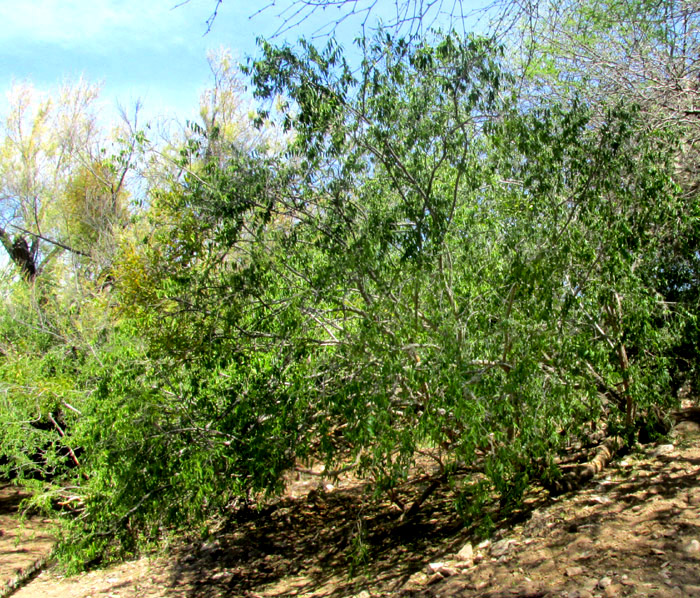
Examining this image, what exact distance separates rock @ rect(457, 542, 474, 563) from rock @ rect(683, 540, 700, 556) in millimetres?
1663

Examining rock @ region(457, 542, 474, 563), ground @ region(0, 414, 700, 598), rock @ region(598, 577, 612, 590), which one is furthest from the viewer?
rock @ region(457, 542, 474, 563)

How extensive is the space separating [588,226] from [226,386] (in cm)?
301

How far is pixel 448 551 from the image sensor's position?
5.96m

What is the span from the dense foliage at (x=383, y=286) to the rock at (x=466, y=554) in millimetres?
729

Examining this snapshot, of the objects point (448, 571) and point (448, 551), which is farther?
point (448, 551)

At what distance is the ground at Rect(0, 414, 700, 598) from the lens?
14.6 ft

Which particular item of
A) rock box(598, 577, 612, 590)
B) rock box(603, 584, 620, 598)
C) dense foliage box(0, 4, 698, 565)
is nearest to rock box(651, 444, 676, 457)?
dense foliage box(0, 4, 698, 565)

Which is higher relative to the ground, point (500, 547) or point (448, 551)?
point (500, 547)

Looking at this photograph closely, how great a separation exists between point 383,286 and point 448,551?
8.85 feet

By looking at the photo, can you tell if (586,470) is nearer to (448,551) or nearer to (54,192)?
(448,551)

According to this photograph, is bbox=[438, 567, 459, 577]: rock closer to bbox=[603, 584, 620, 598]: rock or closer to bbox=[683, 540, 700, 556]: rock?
bbox=[603, 584, 620, 598]: rock

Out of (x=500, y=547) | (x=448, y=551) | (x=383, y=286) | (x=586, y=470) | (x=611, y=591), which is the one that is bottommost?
(x=448, y=551)

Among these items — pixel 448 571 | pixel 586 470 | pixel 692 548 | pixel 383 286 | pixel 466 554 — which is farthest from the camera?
pixel 586 470

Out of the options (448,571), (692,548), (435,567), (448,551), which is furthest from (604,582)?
(448,551)
